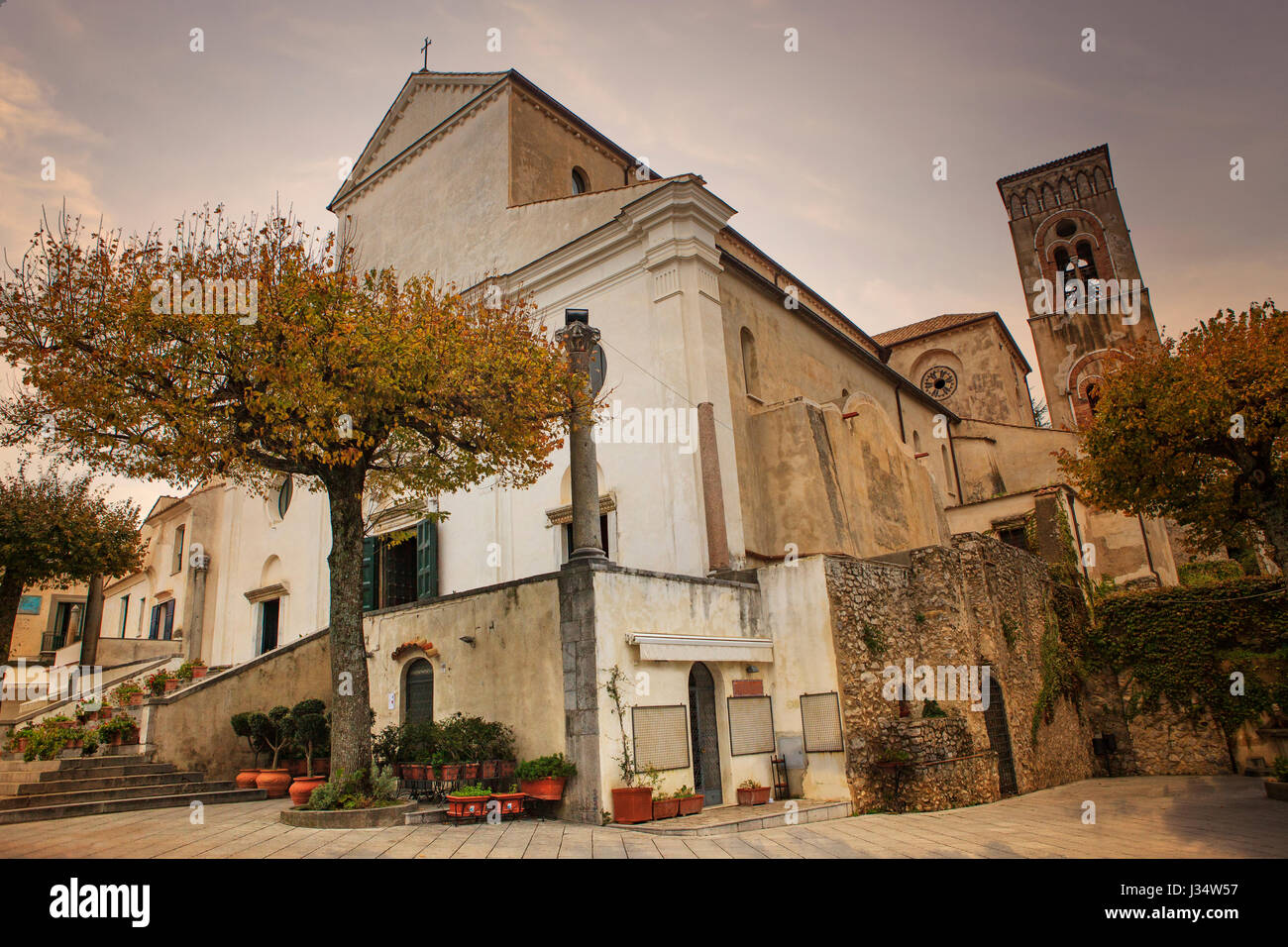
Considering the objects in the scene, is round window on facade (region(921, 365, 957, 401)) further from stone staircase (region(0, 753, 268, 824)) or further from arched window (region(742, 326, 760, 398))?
stone staircase (region(0, 753, 268, 824))

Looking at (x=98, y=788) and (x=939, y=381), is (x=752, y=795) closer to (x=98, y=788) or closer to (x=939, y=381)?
(x=98, y=788)

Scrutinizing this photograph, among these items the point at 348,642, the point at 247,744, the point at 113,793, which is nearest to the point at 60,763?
the point at 113,793

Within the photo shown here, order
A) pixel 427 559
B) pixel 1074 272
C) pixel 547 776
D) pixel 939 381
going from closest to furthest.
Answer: pixel 547 776, pixel 427 559, pixel 939 381, pixel 1074 272

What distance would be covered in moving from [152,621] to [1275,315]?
34.0m

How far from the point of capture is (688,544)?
54.6ft

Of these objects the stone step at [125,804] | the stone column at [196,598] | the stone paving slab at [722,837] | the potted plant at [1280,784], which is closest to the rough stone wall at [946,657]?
the stone paving slab at [722,837]

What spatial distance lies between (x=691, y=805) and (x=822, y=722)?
303 cm

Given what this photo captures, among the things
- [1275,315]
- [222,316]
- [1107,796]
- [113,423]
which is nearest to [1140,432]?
[1275,315]

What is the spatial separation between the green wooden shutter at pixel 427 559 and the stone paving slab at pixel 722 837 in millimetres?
7344

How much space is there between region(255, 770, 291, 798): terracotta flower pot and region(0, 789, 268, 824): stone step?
0.12 m

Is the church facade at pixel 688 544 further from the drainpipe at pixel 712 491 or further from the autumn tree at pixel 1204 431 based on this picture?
the autumn tree at pixel 1204 431

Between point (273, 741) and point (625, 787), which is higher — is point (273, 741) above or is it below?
above

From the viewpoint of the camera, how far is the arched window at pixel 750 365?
771 inches

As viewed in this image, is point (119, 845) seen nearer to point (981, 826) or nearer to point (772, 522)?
point (981, 826)
